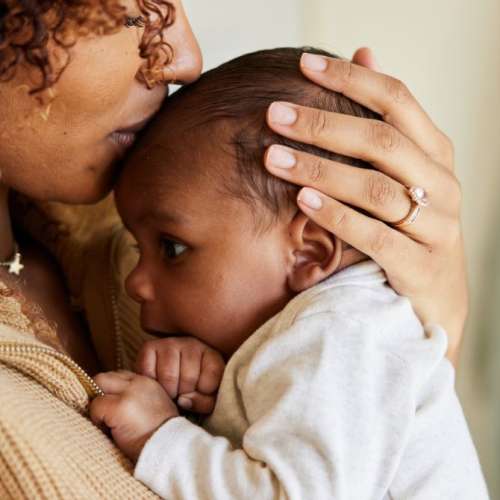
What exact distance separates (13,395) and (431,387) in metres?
0.51

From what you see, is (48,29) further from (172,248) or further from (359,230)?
(359,230)

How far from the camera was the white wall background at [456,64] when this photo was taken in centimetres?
186

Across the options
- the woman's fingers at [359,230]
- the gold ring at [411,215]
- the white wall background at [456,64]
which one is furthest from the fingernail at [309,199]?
the white wall background at [456,64]

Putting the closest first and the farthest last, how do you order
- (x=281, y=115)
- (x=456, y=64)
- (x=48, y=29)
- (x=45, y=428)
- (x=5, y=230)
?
1. (x=45, y=428)
2. (x=48, y=29)
3. (x=281, y=115)
4. (x=5, y=230)
5. (x=456, y=64)

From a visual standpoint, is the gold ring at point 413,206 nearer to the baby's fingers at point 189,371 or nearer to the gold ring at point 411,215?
the gold ring at point 411,215

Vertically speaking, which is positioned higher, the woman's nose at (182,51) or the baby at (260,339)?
the woman's nose at (182,51)

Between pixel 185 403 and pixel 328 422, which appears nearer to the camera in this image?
pixel 328 422

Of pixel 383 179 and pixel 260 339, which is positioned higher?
pixel 383 179

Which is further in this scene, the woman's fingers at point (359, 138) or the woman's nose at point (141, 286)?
the woman's nose at point (141, 286)

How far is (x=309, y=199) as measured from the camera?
3.38 ft

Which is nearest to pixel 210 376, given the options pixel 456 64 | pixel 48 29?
pixel 48 29

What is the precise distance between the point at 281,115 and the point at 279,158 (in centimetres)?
5

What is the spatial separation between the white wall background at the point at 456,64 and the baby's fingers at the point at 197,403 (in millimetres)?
1019

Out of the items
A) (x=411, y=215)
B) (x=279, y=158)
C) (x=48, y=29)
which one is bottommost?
(x=411, y=215)
